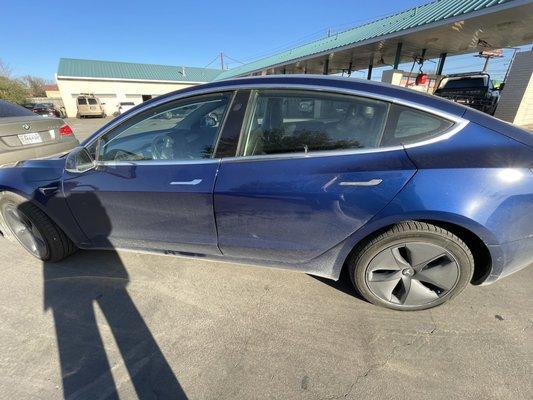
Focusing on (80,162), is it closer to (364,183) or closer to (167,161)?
(167,161)

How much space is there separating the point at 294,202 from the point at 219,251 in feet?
2.54

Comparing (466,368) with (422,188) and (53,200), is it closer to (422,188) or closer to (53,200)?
(422,188)

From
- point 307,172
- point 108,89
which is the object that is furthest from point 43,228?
point 108,89

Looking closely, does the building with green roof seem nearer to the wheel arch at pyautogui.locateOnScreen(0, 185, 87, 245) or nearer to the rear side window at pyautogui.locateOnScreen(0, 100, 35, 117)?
the rear side window at pyautogui.locateOnScreen(0, 100, 35, 117)

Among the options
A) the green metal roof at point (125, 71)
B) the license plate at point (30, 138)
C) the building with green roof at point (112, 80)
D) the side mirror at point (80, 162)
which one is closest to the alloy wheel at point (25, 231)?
the side mirror at point (80, 162)

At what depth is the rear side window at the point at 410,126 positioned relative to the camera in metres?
1.74

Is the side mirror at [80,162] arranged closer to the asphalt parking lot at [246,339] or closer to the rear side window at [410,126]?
the asphalt parking lot at [246,339]

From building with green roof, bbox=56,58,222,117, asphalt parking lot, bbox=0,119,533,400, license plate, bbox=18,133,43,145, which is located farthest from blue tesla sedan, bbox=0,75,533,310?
building with green roof, bbox=56,58,222,117

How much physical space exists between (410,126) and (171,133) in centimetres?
185

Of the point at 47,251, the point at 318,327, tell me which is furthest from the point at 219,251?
the point at 47,251

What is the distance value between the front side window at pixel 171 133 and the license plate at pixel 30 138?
2659 millimetres

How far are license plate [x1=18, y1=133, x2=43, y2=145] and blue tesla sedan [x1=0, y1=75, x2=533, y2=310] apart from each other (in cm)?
206

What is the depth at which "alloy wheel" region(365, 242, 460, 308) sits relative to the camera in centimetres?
193

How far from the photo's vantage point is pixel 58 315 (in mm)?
2211
